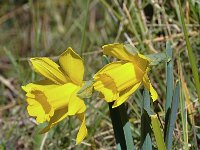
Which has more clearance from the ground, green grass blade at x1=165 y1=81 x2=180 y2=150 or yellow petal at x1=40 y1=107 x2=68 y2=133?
yellow petal at x1=40 y1=107 x2=68 y2=133

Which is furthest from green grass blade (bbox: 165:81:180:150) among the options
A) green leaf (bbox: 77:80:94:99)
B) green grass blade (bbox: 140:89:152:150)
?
green leaf (bbox: 77:80:94:99)

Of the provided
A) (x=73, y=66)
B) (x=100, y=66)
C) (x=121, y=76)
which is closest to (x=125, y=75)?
(x=121, y=76)

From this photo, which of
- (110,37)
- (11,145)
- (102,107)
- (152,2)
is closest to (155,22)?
(152,2)

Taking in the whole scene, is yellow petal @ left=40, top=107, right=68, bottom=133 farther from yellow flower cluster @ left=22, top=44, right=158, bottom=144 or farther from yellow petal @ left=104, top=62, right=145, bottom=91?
yellow petal @ left=104, top=62, right=145, bottom=91

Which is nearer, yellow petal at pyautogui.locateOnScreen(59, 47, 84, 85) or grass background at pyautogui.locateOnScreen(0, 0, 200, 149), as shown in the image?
yellow petal at pyautogui.locateOnScreen(59, 47, 84, 85)

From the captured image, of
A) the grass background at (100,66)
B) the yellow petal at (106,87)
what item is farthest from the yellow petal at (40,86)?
the grass background at (100,66)

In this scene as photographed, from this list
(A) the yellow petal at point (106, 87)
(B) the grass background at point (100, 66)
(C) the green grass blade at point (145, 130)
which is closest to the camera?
(A) the yellow petal at point (106, 87)

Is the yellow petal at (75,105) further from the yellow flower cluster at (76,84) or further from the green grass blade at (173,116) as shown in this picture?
the green grass blade at (173,116)

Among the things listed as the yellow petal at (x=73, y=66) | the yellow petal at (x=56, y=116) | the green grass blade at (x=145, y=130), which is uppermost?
the yellow petal at (x=73, y=66)

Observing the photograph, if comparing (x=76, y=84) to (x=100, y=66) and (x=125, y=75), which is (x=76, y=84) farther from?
(x=100, y=66)
